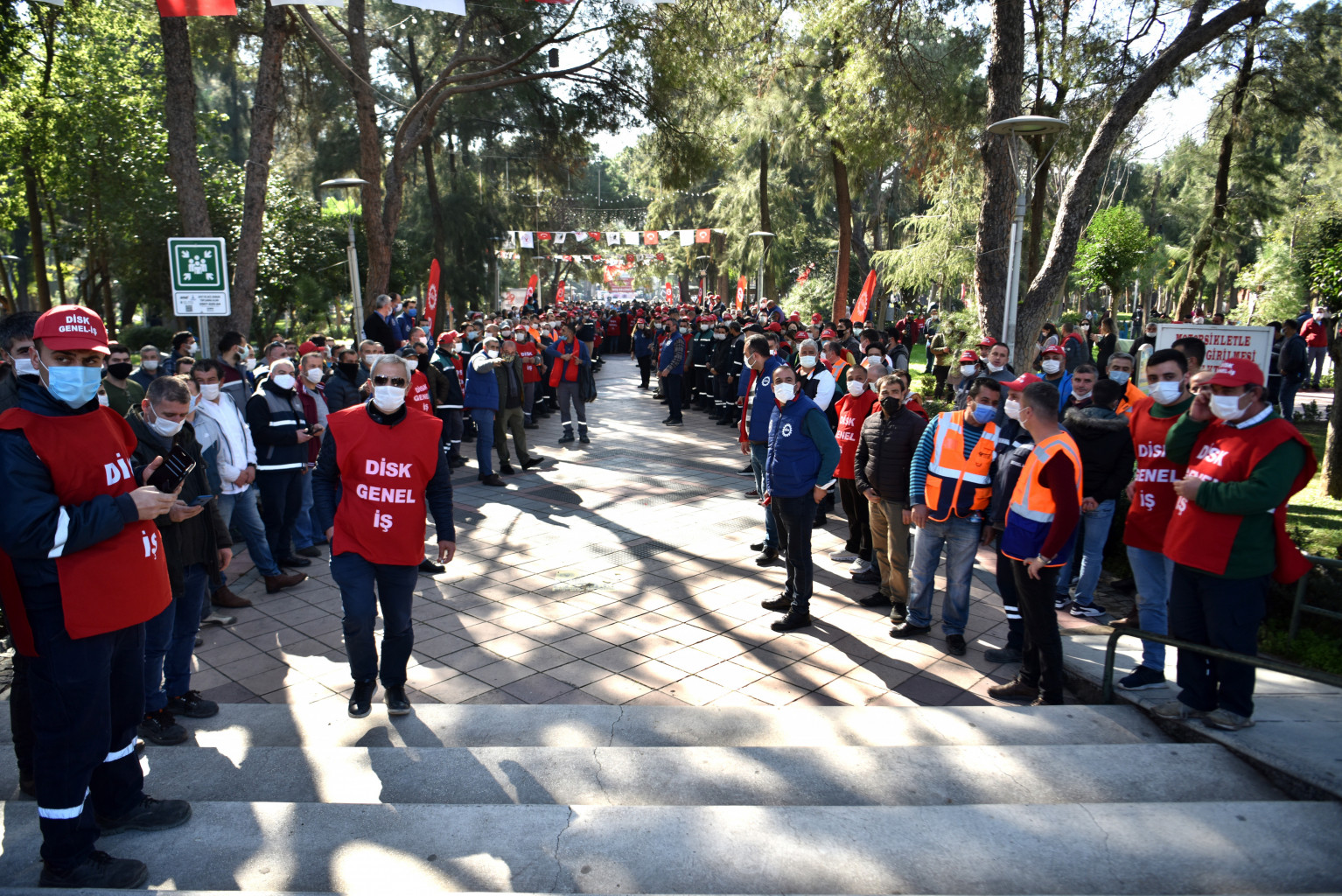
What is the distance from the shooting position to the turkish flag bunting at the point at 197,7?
9.67m

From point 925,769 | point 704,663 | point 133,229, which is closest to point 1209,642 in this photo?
point 925,769

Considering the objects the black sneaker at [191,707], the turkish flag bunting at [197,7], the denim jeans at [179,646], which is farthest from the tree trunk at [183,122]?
the black sneaker at [191,707]

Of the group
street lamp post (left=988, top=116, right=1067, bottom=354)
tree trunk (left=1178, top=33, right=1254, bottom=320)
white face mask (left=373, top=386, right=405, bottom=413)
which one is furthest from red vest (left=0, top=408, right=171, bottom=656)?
tree trunk (left=1178, top=33, right=1254, bottom=320)

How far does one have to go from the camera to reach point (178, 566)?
4.27 m

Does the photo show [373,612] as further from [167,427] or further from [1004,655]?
[1004,655]

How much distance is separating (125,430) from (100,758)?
1.23 meters

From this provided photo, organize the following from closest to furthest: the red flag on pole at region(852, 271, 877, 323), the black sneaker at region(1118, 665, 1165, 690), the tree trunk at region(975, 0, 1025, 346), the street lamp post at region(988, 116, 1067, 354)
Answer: the black sneaker at region(1118, 665, 1165, 690)
the street lamp post at region(988, 116, 1067, 354)
the tree trunk at region(975, 0, 1025, 346)
the red flag on pole at region(852, 271, 877, 323)

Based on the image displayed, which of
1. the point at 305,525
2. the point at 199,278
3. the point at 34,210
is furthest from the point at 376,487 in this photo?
the point at 34,210

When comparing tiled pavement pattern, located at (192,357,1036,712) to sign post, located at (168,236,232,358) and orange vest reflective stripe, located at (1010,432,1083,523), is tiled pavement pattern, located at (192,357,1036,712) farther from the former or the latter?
sign post, located at (168,236,232,358)

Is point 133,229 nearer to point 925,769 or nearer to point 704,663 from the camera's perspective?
point 704,663

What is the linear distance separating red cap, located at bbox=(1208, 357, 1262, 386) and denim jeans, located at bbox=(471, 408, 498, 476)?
8231 millimetres

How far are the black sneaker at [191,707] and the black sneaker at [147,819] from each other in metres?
1.27

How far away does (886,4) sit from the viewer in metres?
13.5

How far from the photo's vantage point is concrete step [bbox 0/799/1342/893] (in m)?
2.92
